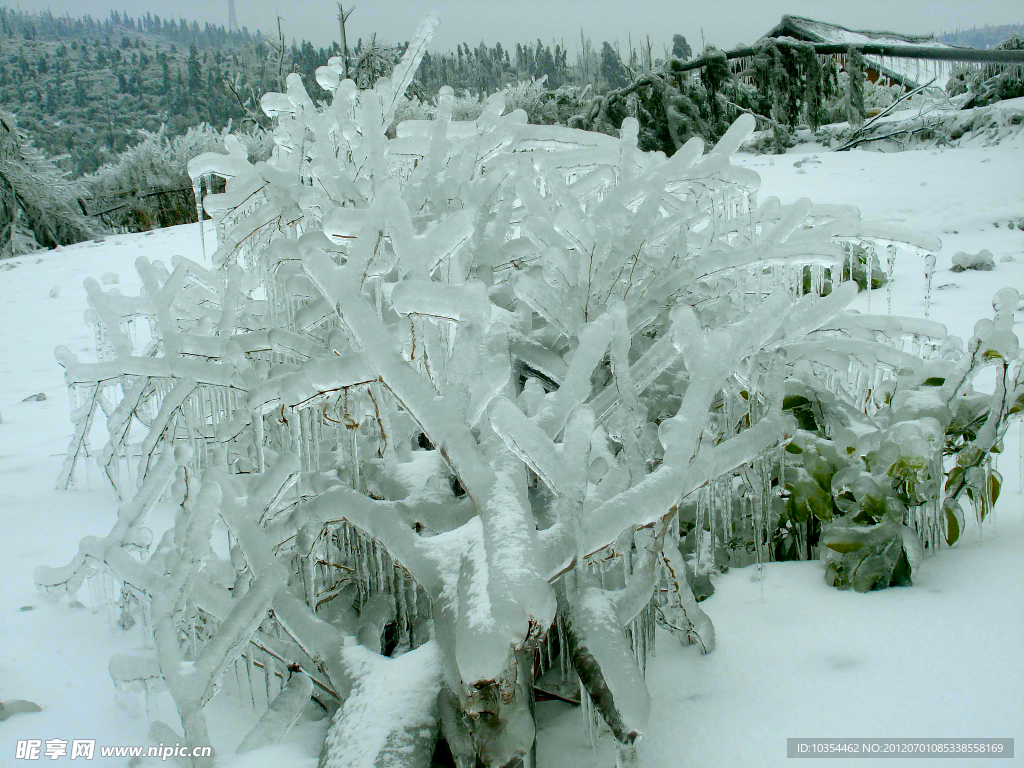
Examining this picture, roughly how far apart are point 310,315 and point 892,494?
87 centimetres

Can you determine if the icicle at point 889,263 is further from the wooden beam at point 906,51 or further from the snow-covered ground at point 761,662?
the wooden beam at point 906,51

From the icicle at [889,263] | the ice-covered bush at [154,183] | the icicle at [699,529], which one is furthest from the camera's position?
the ice-covered bush at [154,183]

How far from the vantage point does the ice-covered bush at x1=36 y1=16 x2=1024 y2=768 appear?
632mm

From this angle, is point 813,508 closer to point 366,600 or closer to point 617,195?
point 617,195

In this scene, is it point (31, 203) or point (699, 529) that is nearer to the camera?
point (699, 529)

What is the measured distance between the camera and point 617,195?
959 mm

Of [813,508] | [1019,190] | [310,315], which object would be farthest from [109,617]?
[1019,190]

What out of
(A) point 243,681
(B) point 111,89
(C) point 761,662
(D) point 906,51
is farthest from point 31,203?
(B) point 111,89

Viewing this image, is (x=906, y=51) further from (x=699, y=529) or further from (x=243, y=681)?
(x=243, y=681)

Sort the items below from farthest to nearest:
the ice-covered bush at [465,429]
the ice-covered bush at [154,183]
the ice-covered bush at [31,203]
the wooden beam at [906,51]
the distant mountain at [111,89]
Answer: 1. the distant mountain at [111,89]
2. the ice-covered bush at [154,183]
3. the ice-covered bush at [31,203]
4. the wooden beam at [906,51]
5. the ice-covered bush at [465,429]

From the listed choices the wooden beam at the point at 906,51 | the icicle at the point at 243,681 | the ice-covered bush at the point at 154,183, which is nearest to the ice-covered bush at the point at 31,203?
the ice-covered bush at the point at 154,183

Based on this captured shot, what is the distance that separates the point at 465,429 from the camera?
0.65 m

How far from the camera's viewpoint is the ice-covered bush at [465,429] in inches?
24.9

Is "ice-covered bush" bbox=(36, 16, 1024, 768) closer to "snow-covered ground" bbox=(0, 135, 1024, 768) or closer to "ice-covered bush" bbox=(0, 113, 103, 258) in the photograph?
"snow-covered ground" bbox=(0, 135, 1024, 768)
